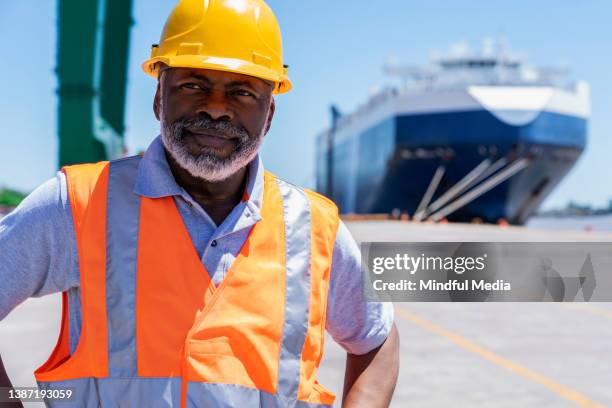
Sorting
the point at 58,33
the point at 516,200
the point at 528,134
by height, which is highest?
the point at 58,33

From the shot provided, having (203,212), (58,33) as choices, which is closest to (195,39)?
(203,212)

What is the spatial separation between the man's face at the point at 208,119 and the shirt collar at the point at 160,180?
0.03m

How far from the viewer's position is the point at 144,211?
55.9 inches

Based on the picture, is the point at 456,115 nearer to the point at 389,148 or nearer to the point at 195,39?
the point at 389,148

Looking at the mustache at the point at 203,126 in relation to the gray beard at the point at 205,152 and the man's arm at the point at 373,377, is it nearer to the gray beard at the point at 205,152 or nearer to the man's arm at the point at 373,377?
the gray beard at the point at 205,152

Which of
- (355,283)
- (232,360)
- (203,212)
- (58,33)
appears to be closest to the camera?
(232,360)

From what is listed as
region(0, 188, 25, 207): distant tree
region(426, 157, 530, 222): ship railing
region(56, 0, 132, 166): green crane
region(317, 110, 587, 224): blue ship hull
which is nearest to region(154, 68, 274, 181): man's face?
region(56, 0, 132, 166): green crane

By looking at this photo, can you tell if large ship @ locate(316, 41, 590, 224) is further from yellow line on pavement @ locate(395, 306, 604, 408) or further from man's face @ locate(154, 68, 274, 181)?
man's face @ locate(154, 68, 274, 181)

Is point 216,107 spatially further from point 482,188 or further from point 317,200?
point 482,188

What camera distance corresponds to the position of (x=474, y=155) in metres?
25.1

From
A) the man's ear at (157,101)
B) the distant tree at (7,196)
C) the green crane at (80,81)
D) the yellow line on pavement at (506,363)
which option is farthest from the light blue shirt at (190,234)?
the distant tree at (7,196)

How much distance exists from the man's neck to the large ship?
2428 centimetres

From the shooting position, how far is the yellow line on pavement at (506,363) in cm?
423

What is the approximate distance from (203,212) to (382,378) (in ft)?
1.87
